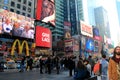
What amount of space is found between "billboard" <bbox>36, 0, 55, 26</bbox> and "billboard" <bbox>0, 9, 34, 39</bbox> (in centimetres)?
281

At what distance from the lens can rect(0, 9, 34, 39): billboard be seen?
41.9 m

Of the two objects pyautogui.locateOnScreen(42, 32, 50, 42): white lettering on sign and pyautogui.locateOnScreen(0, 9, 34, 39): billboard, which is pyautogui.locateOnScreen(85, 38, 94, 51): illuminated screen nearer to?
pyautogui.locateOnScreen(42, 32, 50, 42): white lettering on sign

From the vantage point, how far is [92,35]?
94062mm

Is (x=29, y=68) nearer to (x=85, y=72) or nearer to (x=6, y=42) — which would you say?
(x=85, y=72)

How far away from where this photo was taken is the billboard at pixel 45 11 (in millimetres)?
50784

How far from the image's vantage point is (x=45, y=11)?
52188mm

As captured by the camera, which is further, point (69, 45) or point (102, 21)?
point (102, 21)

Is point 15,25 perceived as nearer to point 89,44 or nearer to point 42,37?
point 42,37

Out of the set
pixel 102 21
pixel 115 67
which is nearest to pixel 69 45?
pixel 115 67

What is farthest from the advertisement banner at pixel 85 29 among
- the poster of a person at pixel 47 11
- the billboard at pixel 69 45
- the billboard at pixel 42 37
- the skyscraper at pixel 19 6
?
the poster of a person at pixel 47 11

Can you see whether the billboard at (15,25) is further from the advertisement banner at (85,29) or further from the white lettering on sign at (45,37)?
the advertisement banner at (85,29)

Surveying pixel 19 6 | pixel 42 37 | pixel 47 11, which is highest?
pixel 19 6

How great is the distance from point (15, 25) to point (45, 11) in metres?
10.6

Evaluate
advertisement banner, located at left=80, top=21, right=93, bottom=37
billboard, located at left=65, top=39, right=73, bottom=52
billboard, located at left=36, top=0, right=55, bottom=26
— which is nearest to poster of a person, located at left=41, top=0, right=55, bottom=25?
billboard, located at left=36, top=0, right=55, bottom=26
